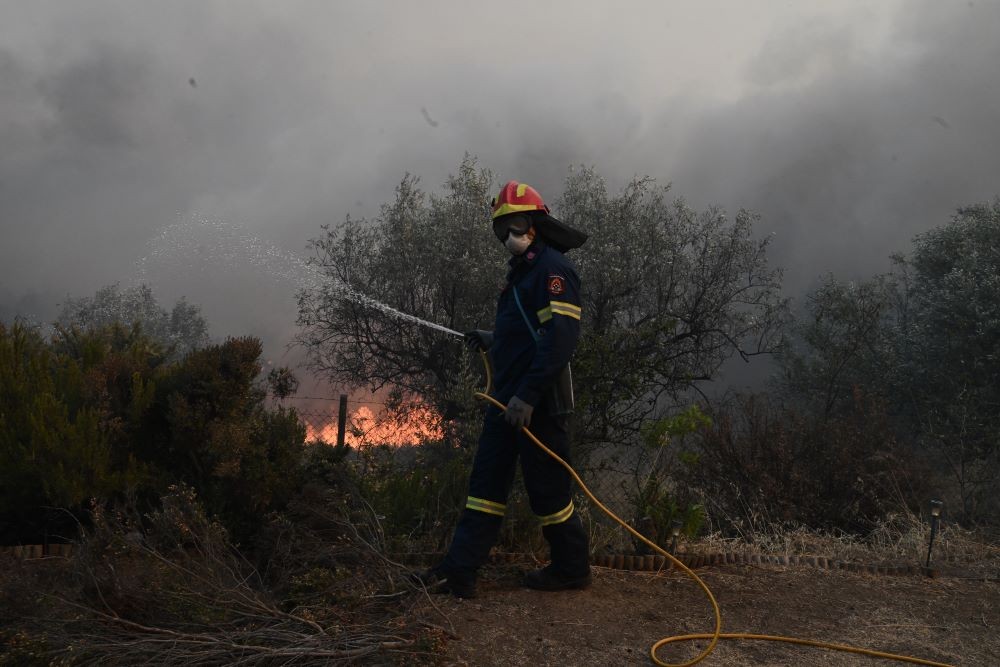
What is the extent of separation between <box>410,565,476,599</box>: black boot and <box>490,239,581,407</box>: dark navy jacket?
96cm

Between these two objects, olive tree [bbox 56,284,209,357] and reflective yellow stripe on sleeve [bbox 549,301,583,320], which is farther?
olive tree [bbox 56,284,209,357]

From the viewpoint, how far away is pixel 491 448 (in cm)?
435

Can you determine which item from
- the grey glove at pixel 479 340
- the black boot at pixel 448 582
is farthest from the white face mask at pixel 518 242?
the black boot at pixel 448 582

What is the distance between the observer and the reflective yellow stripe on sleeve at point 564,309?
4.09 m

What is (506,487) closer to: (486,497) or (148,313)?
(486,497)

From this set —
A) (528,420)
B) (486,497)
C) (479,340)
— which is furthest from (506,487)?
(479,340)

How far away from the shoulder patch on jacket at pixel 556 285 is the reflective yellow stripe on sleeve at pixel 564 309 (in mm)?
56

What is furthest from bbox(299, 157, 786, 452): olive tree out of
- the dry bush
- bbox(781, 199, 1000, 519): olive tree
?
the dry bush

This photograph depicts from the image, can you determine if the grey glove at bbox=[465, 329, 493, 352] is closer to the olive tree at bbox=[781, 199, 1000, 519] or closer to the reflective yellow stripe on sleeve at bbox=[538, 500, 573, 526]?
the reflective yellow stripe on sleeve at bbox=[538, 500, 573, 526]

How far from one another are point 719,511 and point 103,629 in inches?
222

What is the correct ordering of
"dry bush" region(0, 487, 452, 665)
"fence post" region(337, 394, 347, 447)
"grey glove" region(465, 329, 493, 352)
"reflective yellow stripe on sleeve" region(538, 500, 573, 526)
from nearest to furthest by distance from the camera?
"dry bush" region(0, 487, 452, 665) < "reflective yellow stripe on sleeve" region(538, 500, 573, 526) < "grey glove" region(465, 329, 493, 352) < "fence post" region(337, 394, 347, 447)

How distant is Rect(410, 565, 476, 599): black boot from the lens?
4195 mm

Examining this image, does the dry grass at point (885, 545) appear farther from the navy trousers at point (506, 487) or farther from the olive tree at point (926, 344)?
the olive tree at point (926, 344)

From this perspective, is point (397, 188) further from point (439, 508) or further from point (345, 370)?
point (439, 508)
